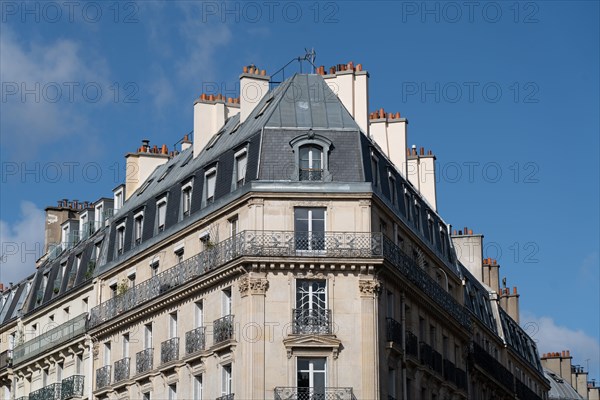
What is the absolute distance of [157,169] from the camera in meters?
52.6

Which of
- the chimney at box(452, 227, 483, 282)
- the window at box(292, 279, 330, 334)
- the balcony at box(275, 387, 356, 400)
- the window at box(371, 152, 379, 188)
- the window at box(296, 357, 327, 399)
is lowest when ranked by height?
the balcony at box(275, 387, 356, 400)

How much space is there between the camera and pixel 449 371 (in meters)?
47.5

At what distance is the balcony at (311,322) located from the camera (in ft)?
129

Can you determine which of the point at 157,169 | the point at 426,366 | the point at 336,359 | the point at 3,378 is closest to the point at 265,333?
the point at 336,359

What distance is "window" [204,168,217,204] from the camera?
1690 inches

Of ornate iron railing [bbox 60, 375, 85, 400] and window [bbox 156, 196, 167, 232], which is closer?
window [bbox 156, 196, 167, 232]

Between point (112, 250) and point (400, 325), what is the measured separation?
11884 mm

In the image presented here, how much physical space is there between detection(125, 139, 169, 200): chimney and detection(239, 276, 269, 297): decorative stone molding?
13.3 meters

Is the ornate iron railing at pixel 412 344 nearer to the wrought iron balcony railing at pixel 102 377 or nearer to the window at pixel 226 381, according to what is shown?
the window at pixel 226 381

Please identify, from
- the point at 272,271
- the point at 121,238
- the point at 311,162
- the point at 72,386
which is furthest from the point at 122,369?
the point at 311,162

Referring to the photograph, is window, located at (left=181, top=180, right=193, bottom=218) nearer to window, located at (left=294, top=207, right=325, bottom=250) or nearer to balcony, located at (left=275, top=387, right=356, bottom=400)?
window, located at (left=294, top=207, right=325, bottom=250)

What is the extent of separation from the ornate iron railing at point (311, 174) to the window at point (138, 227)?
26.5 ft

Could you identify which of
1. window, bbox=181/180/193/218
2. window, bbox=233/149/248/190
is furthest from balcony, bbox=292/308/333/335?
window, bbox=181/180/193/218

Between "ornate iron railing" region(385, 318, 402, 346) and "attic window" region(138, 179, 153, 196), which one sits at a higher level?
"attic window" region(138, 179, 153, 196)
